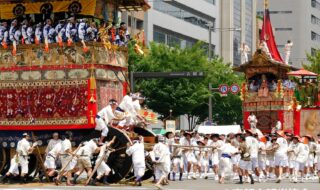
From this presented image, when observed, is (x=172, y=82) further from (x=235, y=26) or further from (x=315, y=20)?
(x=315, y=20)

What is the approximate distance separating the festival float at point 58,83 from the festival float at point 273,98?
17.2m

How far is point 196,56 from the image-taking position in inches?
1959

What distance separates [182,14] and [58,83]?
168 feet

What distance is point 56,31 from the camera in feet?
77.9

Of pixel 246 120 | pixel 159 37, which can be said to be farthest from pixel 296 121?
pixel 159 37

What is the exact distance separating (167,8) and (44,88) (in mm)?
47012

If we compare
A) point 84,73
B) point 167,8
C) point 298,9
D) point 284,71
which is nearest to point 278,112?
point 284,71

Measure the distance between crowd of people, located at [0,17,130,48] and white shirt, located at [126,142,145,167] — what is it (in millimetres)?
3808

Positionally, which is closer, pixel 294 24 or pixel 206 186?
pixel 206 186

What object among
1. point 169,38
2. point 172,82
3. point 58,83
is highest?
point 169,38

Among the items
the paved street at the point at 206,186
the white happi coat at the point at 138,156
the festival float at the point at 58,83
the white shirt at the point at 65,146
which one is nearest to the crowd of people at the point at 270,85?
the paved street at the point at 206,186

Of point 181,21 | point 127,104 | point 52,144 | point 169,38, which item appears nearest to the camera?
point 127,104

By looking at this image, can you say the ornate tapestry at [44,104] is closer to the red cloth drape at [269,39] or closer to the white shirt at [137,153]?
the white shirt at [137,153]

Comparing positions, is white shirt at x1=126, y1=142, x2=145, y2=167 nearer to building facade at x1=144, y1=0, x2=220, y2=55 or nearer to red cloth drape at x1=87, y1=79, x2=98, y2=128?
red cloth drape at x1=87, y1=79, x2=98, y2=128
